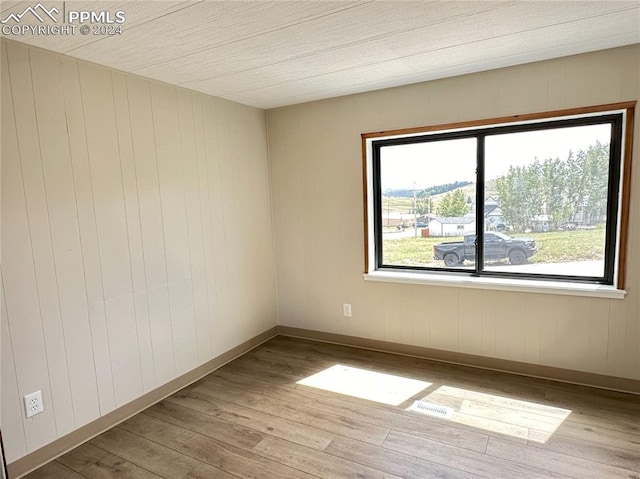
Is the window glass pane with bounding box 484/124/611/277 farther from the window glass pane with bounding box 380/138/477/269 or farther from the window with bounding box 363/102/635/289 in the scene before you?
the window glass pane with bounding box 380/138/477/269

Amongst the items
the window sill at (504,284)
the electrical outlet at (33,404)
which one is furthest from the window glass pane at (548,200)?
the electrical outlet at (33,404)

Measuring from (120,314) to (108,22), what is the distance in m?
1.73

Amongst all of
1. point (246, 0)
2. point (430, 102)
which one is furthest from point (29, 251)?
point (430, 102)

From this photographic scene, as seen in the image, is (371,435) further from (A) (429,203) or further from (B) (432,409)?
(A) (429,203)

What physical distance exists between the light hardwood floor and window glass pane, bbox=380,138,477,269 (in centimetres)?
101

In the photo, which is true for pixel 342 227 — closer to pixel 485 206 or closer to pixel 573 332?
pixel 485 206

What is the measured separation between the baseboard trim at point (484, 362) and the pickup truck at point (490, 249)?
0.79 m

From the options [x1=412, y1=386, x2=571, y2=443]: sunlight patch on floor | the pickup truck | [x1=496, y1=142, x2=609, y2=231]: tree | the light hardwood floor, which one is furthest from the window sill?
[x1=412, y1=386, x2=571, y2=443]: sunlight patch on floor

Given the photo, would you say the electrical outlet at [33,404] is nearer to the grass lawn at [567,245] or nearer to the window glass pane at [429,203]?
the window glass pane at [429,203]

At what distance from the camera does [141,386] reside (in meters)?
2.66

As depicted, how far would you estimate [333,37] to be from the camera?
211 cm

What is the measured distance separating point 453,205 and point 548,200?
686 mm

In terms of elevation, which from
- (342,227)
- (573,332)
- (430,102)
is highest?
(430,102)

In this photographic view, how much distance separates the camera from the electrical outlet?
2.05 metres
